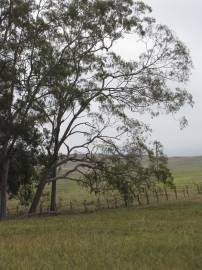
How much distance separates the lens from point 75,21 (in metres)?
38.3

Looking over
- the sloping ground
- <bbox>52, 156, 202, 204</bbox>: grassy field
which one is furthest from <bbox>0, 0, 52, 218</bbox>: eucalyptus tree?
the sloping ground

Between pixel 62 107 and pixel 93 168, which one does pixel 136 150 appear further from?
pixel 62 107

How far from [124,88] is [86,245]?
77.6 ft

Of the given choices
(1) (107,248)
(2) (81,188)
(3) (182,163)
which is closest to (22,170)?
(1) (107,248)

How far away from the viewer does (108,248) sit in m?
16.1

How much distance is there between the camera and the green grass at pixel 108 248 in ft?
43.7

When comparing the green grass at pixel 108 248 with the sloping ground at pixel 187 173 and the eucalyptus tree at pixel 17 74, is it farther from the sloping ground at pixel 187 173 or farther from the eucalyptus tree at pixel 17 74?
the sloping ground at pixel 187 173

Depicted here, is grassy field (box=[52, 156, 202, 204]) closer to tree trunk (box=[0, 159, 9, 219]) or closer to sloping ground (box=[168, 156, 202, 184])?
sloping ground (box=[168, 156, 202, 184])

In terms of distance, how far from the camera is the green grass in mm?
13320

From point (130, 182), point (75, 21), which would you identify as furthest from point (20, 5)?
point (130, 182)

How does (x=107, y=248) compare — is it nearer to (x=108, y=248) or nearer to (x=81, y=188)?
(x=108, y=248)

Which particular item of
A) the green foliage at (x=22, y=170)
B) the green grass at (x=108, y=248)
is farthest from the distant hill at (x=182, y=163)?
the green grass at (x=108, y=248)

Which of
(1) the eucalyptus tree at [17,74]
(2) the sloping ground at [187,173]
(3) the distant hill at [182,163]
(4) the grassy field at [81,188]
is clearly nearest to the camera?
(1) the eucalyptus tree at [17,74]

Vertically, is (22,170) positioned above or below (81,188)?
below
